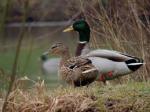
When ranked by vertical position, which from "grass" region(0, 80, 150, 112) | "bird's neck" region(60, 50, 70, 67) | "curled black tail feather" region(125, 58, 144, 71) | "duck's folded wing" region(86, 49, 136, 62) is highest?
"bird's neck" region(60, 50, 70, 67)

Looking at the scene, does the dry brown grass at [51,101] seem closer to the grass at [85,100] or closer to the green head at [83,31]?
the grass at [85,100]

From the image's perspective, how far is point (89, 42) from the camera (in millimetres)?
8820

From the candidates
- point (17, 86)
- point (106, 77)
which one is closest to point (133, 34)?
point (106, 77)

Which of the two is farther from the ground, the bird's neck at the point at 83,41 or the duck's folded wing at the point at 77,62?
the bird's neck at the point at 83,41

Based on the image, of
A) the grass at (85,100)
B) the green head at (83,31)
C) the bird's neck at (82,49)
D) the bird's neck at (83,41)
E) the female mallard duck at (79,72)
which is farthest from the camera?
the green head at (83,31)

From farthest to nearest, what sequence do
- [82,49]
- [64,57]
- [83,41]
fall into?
1. [83,41]
2. [82,49]
3. [64,57]

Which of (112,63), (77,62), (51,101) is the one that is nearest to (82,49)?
(77,62)

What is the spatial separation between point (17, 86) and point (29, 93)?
43cm

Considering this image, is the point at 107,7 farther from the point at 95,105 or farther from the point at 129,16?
the point at 95,105

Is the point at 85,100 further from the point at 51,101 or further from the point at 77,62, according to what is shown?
the point at 77,62

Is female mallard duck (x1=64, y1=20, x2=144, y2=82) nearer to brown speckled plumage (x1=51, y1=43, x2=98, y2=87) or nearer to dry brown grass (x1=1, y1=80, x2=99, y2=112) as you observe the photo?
brown speckled plumage (x1=51, y1=43, x2=98, y2=87)

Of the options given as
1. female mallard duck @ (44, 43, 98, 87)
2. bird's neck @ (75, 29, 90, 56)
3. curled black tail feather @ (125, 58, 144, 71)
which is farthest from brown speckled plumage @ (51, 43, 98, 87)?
bird's neck @ (75, 29, 90, 56)

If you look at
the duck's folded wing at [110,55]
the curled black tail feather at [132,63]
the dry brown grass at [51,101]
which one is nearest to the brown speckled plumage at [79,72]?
the duck's folded wing at [110,55]

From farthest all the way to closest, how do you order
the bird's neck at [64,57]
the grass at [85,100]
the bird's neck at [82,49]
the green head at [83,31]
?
the green head at [83,31] → the bird's neck at [82,49] → the bird's neck at [64,57] → the grass at [85,100]
